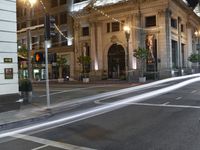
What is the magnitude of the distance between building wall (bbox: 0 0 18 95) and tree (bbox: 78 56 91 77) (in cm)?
3167

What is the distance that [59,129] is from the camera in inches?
400

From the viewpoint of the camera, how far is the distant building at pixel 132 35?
1745 inches

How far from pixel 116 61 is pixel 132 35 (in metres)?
5.30

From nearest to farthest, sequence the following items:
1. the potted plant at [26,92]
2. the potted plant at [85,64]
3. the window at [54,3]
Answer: the potted plant at [26,92] < the potted plant at [85,64] < the window at [54,3]

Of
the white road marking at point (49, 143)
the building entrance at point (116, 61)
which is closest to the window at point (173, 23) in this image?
the building entrance at point (116, 61)

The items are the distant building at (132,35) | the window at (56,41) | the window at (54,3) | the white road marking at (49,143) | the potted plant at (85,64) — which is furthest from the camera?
the window at (54,3)

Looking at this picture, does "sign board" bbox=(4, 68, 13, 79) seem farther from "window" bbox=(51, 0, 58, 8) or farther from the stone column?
"window" bbox=(51, 0, 58, 8)

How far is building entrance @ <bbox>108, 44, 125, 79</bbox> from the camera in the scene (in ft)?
159

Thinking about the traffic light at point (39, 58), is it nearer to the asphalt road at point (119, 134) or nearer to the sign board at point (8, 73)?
the sign board at point (8, 73)

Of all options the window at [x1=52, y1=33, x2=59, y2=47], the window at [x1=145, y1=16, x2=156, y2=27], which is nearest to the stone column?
the window at [x1=145, y1=16, x2=156, y2=27]

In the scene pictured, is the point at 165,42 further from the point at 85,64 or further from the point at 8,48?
the point at 8,48

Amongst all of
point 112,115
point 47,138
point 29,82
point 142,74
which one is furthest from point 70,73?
→ point 47,138

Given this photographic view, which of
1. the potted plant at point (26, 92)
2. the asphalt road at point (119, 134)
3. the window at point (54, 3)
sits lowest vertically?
the asphalt road at point (119, 134)

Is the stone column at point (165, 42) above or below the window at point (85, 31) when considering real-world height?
below
